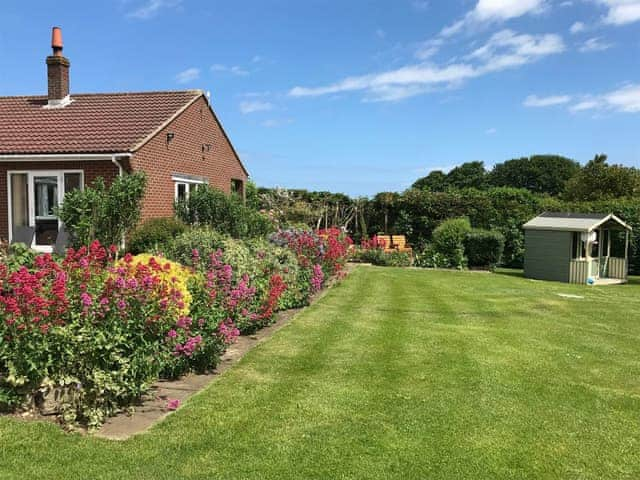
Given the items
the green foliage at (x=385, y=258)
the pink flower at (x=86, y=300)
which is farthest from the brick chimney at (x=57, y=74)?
the pink flower at (x=86, y=300)

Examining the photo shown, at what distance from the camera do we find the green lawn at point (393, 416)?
11.9 ft

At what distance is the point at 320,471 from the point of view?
3555mm

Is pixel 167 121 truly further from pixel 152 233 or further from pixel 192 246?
pixel 192 246

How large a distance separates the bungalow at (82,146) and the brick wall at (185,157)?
0.03 meters

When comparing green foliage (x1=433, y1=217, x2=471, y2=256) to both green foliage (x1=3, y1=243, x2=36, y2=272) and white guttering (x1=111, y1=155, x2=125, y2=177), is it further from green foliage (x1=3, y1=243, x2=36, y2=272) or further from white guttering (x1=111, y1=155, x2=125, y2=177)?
green foliage (x1=3, y1=243, x2=36, y2=272)

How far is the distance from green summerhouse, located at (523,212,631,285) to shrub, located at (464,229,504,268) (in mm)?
1197

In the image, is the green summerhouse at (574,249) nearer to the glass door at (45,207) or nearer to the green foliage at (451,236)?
the green foliage at (451,236)

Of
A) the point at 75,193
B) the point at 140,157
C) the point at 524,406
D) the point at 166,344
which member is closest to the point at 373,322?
the point at 524,406

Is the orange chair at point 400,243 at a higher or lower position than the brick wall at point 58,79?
lower

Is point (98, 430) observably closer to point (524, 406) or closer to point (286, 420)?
point (286, 420)

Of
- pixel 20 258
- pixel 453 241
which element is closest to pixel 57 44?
pixel 20 258

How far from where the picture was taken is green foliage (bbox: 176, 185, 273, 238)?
43.6 ft

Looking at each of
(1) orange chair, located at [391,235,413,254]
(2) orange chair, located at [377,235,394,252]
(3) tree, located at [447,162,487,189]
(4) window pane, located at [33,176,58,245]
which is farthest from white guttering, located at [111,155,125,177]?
(3) tree, located at [447,162,487,189]

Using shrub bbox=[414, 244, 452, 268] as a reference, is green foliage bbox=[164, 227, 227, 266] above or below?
above
